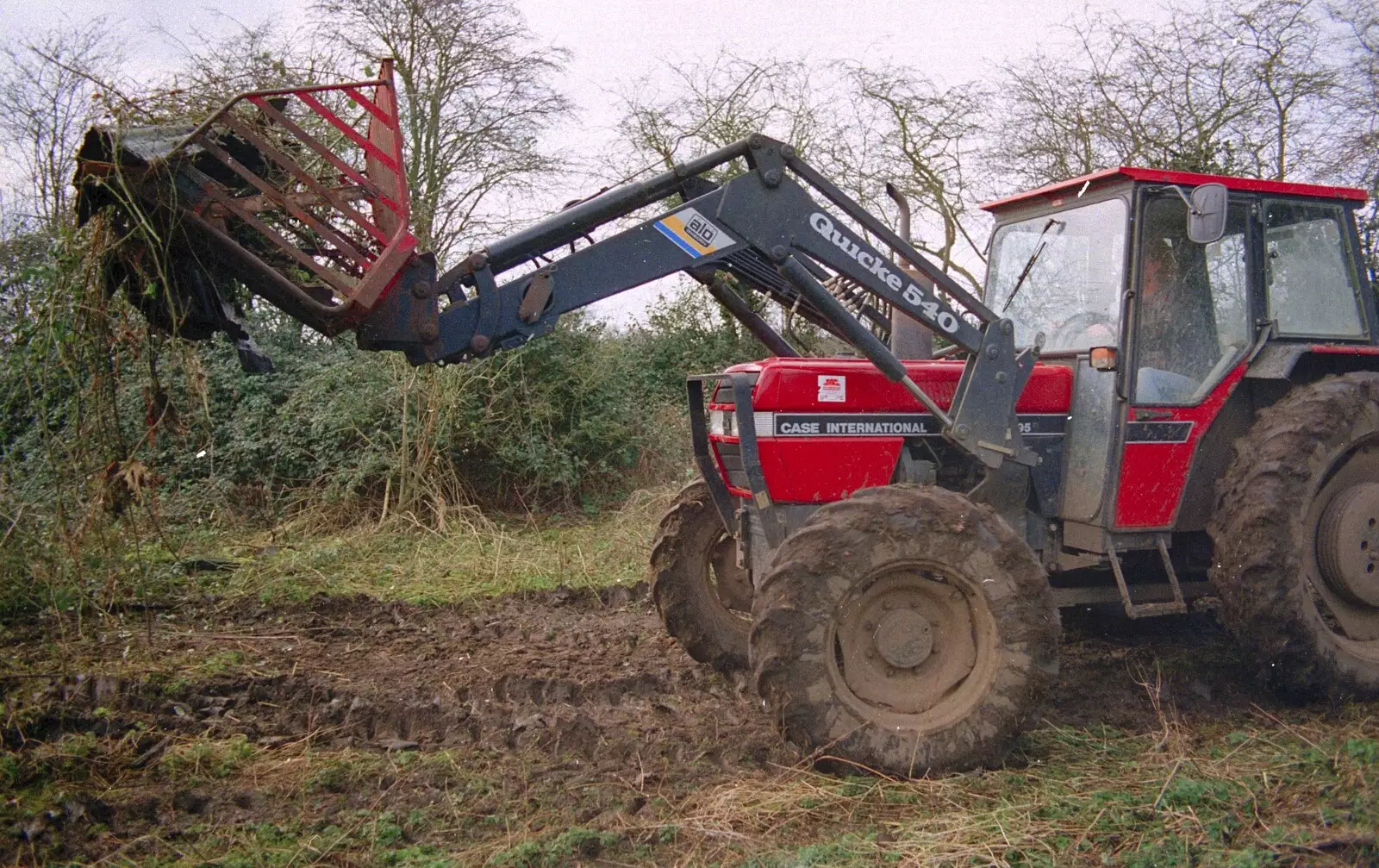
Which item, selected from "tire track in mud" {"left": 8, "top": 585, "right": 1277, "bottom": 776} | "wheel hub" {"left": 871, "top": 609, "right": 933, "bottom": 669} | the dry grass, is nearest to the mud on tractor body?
"wheel hub" {"left": 871, "top": 609, "right": 933, "bottom": 669}

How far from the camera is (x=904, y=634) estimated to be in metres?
4.11

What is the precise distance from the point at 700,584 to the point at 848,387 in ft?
4.90

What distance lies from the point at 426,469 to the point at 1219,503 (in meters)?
7.14

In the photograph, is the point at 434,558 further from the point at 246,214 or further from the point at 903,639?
the point at 903,639

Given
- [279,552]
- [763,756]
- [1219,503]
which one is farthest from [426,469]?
[1219,503]

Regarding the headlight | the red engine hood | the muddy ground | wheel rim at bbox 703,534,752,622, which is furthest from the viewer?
wheel rim at bbox 703,534,752,622

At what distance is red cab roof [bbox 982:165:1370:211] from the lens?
472 cm

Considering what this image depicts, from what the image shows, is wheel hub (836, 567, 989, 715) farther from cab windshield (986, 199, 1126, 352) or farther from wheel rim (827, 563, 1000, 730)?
cab windshield (986, 199, 1126, 352)

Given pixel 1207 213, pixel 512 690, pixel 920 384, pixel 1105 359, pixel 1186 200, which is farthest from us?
pixel 512 690

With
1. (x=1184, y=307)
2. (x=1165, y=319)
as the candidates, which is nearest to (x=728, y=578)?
(x=1165, y=319)

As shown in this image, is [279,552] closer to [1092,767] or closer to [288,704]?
[288,704]

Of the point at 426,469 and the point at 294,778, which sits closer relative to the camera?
the point at 294,778

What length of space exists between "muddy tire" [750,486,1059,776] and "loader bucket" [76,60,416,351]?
1.97 m

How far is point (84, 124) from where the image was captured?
396cm
